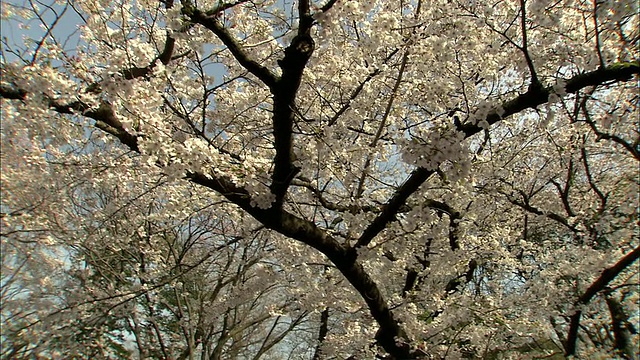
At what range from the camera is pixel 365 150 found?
4.89 meters

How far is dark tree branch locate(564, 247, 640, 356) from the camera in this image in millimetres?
5633

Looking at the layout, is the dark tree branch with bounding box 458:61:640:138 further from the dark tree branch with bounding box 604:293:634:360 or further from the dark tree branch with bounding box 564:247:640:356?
the dark tree branch with bounding box 604:293:634:360

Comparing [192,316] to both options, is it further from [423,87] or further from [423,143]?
[423,143]

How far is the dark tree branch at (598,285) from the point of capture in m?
5.63

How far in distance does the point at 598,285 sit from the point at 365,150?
14.1 feet

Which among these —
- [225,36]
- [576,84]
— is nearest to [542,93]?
[576,84]

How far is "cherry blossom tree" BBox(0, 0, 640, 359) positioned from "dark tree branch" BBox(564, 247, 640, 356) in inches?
1.2

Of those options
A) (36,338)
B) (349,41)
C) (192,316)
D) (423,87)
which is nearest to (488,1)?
(423,87)

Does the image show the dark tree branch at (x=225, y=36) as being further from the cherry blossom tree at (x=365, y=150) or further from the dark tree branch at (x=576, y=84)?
the dark tree branch at (x=576, y=84)

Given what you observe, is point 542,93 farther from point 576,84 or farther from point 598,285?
point 598,285

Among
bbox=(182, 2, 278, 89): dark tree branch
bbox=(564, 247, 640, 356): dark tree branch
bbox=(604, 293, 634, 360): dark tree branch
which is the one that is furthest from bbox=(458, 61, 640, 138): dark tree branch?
bbox=(604, 293, 634, 360): dark tree branch

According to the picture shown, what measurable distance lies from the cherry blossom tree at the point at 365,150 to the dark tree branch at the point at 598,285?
1.2 inches

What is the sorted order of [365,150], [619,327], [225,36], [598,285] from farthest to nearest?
[619,327] < [598,285] < [365,150] < [225,36]

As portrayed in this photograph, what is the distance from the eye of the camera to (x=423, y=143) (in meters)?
2.73
